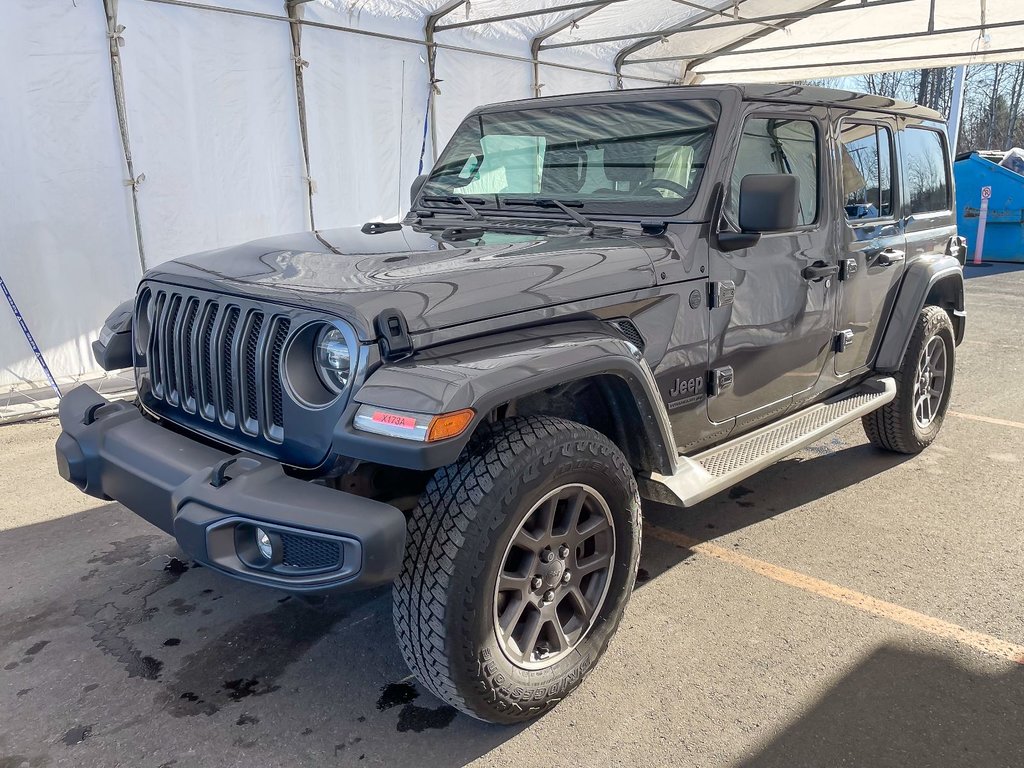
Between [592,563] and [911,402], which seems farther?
[911,402]

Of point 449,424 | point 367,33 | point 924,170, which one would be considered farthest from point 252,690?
point 367,33

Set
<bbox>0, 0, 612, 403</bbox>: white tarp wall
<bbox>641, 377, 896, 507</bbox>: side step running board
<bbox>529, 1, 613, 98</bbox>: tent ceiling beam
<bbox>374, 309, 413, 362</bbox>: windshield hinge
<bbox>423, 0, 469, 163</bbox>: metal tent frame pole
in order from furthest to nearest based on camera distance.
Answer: <bbox>529, 1, 613, 98</bbox>: tent ceiling beam, <bbox>423, 0, 469, 163</bbox>: metal tent frame pole, <bbox>0, 0, 612, 403</bbox>: white tarp wall, <bbox>641, 377, 896, 507</bbox>: side step running board, <bbox>374, 309, 413, 362</bbox>: windshield hinge

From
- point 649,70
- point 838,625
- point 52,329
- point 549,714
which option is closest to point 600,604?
point 549,714

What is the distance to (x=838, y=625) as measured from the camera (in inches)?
120

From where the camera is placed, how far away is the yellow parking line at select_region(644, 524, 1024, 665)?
2.91 m

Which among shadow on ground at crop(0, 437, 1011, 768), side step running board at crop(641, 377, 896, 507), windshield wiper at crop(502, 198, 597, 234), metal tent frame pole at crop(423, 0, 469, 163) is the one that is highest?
metal tent frame pole at crop(423, 0, 469, 163)

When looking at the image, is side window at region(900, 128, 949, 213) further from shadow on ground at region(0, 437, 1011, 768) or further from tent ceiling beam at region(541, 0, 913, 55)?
tent ceiling beam at region(541, 0, 913, 55)

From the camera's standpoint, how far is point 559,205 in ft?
10.9

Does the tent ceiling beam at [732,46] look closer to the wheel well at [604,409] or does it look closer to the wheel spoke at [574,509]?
the wheel well at [604,409]

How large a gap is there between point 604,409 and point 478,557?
852 mm

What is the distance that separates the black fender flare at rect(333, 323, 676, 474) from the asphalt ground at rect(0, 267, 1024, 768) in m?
0.95

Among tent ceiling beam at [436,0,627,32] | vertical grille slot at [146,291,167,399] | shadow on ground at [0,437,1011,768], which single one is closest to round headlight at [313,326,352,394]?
vertical grille slot at [146,291,167,399]

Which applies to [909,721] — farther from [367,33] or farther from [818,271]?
[367,33]

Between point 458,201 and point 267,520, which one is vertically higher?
point 458,201
